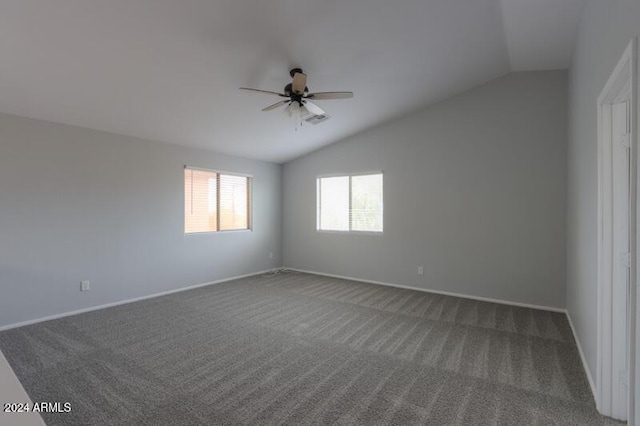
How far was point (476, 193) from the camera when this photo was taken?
15.2 ft

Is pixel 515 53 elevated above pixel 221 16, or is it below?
above

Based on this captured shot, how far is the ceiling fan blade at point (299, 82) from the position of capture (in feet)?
10.1

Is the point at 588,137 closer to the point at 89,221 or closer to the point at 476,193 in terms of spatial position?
the point at 476,193

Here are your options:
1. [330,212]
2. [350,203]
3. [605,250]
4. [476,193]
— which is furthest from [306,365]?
[330,212]

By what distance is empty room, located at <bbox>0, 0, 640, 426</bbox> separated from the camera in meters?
2.12

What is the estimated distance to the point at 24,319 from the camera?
3.61 m

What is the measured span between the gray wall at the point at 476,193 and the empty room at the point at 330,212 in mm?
28

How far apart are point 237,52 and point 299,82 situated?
66cm

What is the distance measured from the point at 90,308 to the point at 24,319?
645 mm

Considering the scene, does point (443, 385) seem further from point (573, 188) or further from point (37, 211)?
point (37, 211)

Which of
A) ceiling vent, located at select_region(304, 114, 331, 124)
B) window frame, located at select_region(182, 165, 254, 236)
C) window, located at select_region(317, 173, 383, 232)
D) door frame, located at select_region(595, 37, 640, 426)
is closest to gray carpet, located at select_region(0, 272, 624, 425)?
door frame, located at select_region(595, 37, 640, 426)

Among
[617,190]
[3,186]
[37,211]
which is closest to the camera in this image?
[617,190]

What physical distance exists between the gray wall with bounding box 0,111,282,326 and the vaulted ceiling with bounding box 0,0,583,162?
1.15ft

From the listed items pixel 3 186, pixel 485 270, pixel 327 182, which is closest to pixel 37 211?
pixel 3 186
